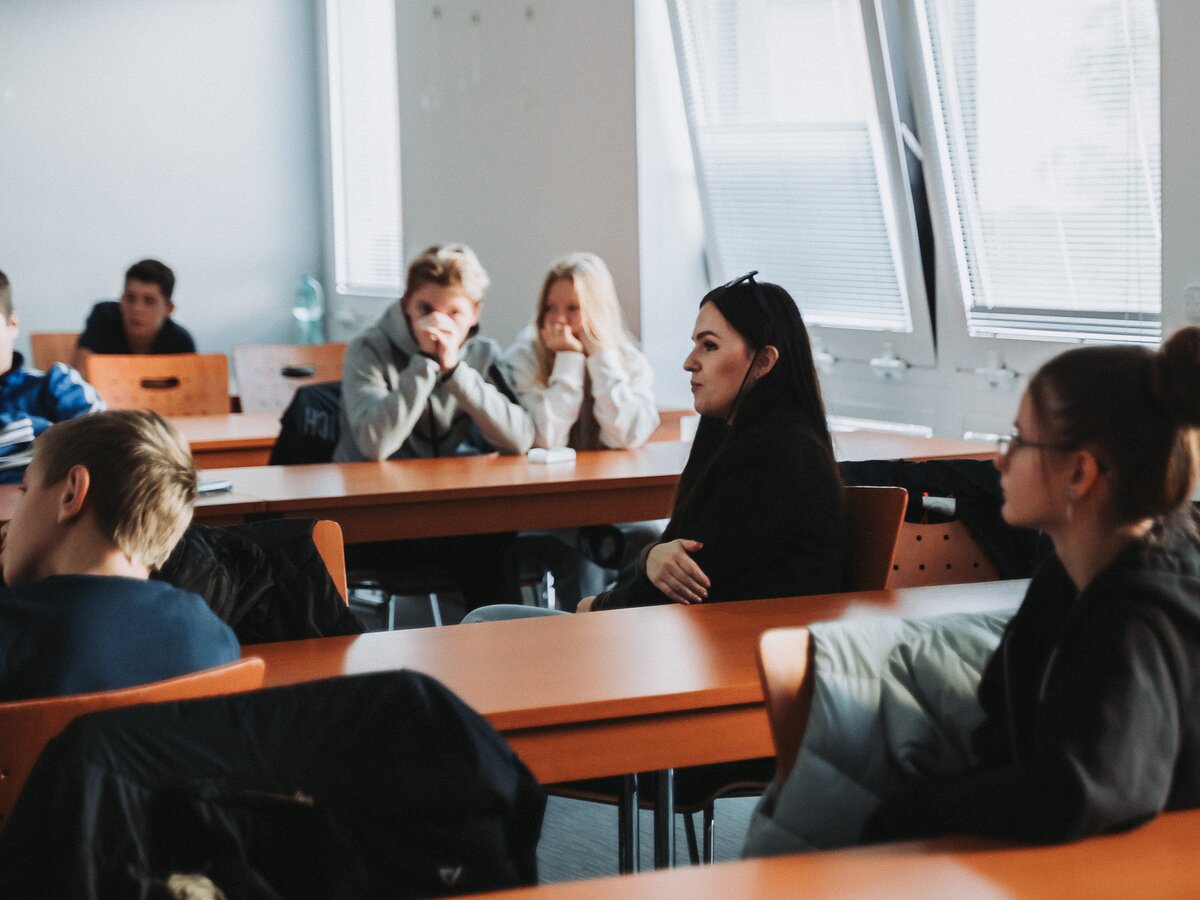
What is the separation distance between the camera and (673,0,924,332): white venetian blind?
4.85 meters

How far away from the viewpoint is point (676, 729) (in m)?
1.80

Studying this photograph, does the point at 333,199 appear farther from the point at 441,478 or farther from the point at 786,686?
the point at 786,686

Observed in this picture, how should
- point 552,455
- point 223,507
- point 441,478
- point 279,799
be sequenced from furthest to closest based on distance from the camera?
point 552,455 → point 441,478 → point 223,507 → point 279,799

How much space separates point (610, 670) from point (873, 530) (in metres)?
0.81

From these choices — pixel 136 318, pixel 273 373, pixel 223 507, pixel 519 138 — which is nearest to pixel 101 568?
pixel 223 507

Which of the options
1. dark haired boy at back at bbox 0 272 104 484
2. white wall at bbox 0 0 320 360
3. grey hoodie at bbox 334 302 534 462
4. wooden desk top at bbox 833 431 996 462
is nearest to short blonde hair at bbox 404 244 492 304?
grey hoodie at bbox 334 302 534 462

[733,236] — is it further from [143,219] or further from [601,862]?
[143,219]

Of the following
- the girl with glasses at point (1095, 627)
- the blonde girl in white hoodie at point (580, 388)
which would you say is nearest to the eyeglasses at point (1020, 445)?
the girl with glasses at point (1095, 627)

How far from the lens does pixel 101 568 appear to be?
71.1 inches

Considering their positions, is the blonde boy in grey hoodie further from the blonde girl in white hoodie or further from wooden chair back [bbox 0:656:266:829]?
wooden chair back [bbox 0:656:266:829]


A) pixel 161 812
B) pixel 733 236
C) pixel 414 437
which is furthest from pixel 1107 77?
pixel 161 812

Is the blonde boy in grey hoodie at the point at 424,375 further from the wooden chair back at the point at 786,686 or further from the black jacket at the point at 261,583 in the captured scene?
the wooden chair back at the point at 786,686

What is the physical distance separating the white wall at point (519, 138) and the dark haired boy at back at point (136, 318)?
1.35 metres

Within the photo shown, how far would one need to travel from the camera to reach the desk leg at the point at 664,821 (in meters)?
2.06
